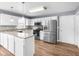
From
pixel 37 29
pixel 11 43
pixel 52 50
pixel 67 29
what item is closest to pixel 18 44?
pixel 11 43

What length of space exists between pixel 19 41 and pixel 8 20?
0.46m

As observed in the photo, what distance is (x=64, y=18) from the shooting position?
1531 millimetres

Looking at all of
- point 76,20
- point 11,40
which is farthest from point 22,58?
point 76,20

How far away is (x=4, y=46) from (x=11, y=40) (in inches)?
6.8

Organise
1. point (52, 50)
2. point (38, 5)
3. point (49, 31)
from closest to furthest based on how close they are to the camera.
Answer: point (38, 5) < point (52, 50) < point (49, 31)

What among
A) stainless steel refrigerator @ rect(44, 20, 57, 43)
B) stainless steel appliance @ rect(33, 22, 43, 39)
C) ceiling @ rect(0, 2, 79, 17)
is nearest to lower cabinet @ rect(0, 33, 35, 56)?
stainless steel appliance @ rect(33, 22, 43, 39)

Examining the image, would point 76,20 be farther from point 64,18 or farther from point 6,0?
point 6,0

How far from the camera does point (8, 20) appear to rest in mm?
1473

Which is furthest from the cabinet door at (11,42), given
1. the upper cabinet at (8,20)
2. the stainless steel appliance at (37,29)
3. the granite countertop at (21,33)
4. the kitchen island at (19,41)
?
the stainless steel appliance at (37,29)

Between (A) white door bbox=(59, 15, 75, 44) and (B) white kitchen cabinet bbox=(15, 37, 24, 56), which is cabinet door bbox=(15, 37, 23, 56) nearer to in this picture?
(B) white kitchen cabinet bbox=(15, 37, 24, 56)

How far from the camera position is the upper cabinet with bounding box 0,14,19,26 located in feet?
4.64

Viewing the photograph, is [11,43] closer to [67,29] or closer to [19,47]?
[19,47]

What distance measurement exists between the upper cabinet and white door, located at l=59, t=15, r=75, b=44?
913mm

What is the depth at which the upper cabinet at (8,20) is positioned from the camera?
1.41 meters
